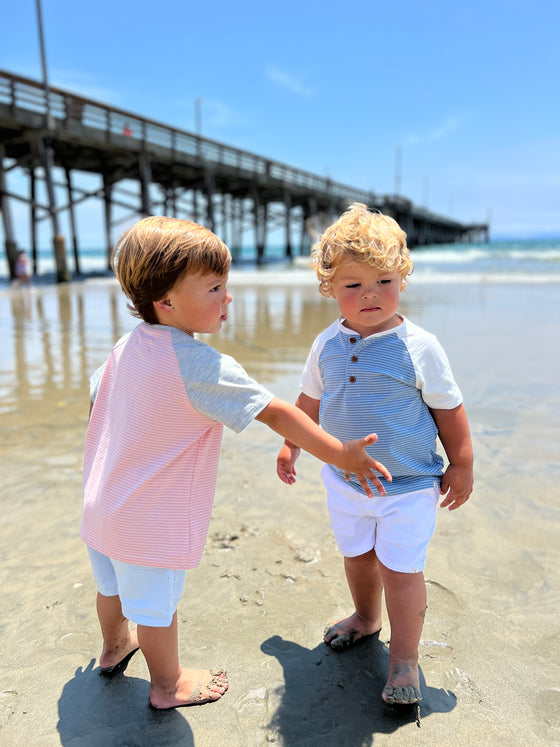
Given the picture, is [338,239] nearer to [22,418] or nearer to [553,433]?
[553,433]

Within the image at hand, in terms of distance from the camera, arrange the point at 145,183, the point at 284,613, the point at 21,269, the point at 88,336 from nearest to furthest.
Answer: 1. the point at 284,613
2. the point at 88,336
3. the point at 21,269
4. the point at 145,183

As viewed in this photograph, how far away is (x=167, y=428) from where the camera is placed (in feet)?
4.53

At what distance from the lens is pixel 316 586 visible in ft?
6.61

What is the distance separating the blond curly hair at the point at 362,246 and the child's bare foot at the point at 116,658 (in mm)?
1272

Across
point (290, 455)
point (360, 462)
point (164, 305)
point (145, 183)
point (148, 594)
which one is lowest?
point (148, 594)

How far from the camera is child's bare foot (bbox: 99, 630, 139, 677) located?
161 cm

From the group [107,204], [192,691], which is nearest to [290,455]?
[192,691]

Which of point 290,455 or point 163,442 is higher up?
point 163,442

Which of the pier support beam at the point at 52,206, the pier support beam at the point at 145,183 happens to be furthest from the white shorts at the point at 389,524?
the pier support beam at the point at 145,183

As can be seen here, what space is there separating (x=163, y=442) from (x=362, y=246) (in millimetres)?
765

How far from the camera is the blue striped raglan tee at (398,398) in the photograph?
1568mm

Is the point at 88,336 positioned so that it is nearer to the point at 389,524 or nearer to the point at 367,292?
the point at 367,292

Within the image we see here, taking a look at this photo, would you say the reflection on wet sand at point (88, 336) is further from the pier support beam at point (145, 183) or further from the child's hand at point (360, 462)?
the pier support beam at point (145, 183)

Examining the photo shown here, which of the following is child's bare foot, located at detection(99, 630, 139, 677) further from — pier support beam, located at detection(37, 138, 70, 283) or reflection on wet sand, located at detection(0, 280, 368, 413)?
pier support beam, located at detection(37, 138, 70, 283)
